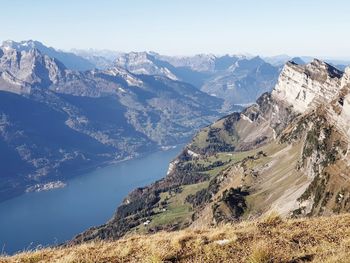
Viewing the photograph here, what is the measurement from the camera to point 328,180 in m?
172

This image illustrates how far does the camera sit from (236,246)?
21.0 meters

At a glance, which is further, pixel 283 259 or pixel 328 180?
pixel 328 180

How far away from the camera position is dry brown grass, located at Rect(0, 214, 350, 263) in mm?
19219

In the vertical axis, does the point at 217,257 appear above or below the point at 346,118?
above

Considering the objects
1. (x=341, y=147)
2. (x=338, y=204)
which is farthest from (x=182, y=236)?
(x=341, y=147)

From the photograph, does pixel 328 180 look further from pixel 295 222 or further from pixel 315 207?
pixel 295 222

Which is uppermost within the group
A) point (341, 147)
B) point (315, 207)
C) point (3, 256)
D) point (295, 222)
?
point (295, 222)

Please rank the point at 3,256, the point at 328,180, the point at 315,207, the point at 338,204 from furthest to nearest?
1. the point at 328,180
2. the point at 315,207
3. the point at 338,204
4. the point at 3,256

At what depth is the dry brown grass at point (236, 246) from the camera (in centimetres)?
1922

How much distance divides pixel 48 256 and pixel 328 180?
531ft

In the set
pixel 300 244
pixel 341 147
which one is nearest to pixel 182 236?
pixel 300 244

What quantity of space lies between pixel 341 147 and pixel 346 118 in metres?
11.4

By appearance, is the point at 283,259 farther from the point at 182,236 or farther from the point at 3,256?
the point at 3,256

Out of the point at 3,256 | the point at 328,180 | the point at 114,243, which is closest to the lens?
the point at 3,256
